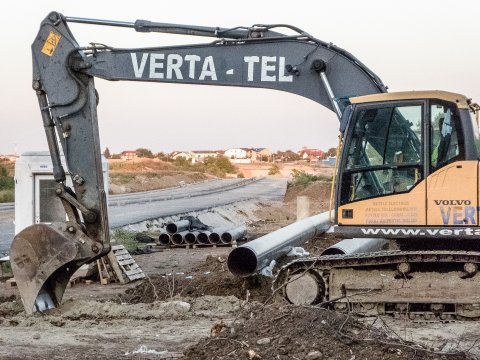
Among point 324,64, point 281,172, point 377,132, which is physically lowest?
point 281,172

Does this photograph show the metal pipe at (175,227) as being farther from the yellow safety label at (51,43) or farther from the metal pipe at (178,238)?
the yellow safety label at (51,43)

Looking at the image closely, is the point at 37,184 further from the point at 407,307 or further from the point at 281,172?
the point at 281,172

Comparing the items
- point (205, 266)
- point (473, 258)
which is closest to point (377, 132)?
point (473, 258)

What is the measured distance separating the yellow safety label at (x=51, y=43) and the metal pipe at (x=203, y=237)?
Result: 11.1 metres

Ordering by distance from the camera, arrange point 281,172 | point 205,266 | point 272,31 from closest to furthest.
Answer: point 272,31
point 205,266
point 281,172

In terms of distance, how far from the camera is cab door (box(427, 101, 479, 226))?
9.87 meters

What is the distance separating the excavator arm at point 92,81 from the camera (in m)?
11.1

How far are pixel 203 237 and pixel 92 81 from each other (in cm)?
1084

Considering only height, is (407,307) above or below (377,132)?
below

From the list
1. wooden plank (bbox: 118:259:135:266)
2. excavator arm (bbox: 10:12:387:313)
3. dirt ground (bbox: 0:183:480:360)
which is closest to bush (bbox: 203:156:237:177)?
wooden plank (bbox: 118:259:135:266)

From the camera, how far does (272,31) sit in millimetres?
11555

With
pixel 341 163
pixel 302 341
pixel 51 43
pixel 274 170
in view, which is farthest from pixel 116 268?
pixel 274 170

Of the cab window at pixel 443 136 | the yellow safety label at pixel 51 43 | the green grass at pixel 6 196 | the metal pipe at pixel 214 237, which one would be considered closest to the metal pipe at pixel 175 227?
the metal pipe at pixel 214 237

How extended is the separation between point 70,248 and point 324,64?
157 inches
